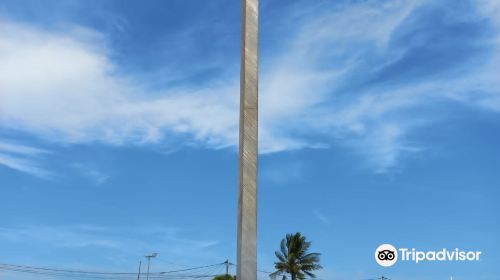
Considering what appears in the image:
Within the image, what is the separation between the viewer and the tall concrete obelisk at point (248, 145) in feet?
37.2

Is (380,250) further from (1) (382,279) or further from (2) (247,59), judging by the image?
(1) (382,279)

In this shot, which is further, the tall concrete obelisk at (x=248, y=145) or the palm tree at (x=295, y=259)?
the palm tree at (x=295, y=259)

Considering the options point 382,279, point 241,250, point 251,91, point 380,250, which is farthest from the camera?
point 382,279

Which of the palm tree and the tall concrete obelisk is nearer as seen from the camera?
the tall concrete obelisk

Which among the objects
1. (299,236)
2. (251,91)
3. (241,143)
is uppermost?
(299,236)

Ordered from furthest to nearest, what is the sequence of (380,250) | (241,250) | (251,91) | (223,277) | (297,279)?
(297,279), (223,277), (380,250), (251,91), (241,250)

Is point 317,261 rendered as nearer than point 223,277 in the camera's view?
No

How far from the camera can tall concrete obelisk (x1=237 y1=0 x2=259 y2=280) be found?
1133 cm

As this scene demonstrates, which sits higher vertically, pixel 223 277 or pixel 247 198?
pixel 223 277

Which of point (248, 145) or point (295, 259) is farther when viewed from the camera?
point (295, 259)

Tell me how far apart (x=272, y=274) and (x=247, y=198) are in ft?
177

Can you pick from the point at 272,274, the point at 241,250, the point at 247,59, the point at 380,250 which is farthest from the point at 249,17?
the point at 272,274

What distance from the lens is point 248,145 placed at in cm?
1175

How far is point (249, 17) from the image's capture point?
41.5 ft
